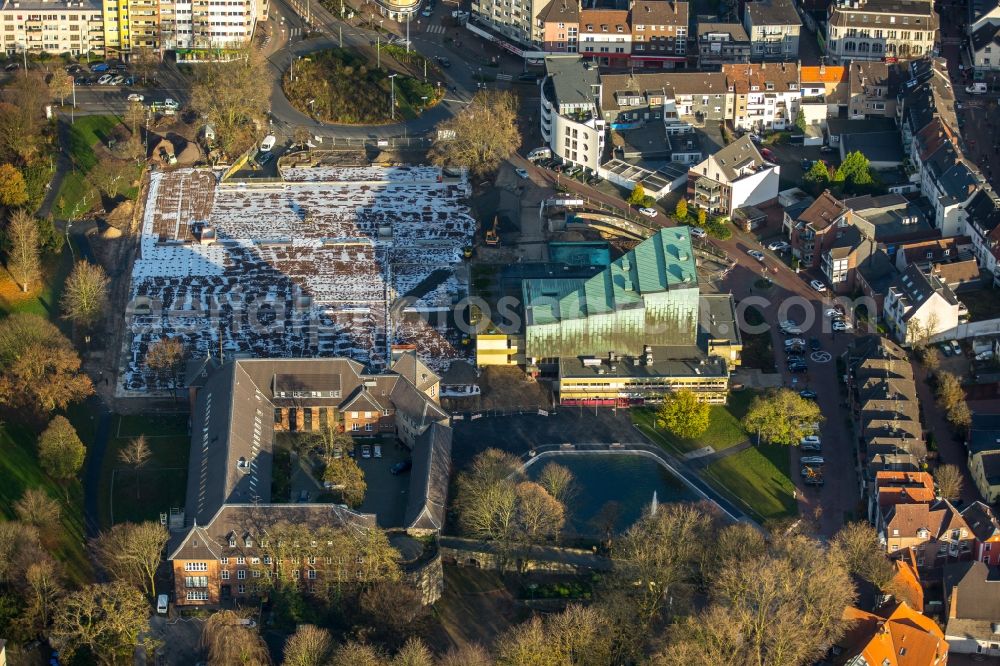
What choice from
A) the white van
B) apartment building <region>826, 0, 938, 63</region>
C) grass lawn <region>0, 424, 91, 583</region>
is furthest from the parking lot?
apartment building <region>826, 0, 938, 63</region>

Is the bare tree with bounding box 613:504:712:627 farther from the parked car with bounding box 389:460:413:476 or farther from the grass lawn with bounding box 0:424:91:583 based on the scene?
the grass lawn with bounding box 0:424:91:583

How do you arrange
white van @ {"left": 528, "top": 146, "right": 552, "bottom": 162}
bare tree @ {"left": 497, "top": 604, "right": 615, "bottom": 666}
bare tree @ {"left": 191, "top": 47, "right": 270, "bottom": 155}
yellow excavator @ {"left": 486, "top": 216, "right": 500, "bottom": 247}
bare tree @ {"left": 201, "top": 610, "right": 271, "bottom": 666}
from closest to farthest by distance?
bare tree @ {"left": 497, "top": 604, "right": 615, "bottom": 666} → bare tree @ {"left": 201, "top": 610, "right": 271, "bottom": 666} → yellow excavator @ {"left": 486, "top": 216, "right": 500, "bottom": 247} → white van @ {"left": 528, "top": 146, "right": 552, "bottom": 162} → bare tree @ {"left": 191, "top": 47, "right": 270, "bottom": 155}

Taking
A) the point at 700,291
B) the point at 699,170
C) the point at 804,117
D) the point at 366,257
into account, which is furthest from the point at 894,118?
the point at 366,257

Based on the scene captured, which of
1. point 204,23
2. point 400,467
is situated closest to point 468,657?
point 400,467

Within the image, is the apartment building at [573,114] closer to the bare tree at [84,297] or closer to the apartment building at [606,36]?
the apartment building at [606,36]

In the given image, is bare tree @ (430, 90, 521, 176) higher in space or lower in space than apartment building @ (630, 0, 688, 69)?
lower

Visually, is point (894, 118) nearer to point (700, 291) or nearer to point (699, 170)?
point (699, 170)

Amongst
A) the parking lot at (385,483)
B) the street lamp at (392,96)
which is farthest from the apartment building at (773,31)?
the parking lot at (385,483)
